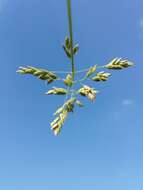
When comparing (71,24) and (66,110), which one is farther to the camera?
(66,110)

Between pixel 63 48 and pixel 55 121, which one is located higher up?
pixel 63 48

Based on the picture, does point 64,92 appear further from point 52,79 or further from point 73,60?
point 73,60

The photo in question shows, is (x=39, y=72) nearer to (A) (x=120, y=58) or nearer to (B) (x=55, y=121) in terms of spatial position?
(B) (x=55, y=121)

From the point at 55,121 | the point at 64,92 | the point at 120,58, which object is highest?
the point at 120,58

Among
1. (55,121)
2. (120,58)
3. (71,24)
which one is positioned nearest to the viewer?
(71,24)

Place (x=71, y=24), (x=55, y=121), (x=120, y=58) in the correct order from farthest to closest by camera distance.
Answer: (x=120, y=58), (x=55, y=121), (x=71, y=24)

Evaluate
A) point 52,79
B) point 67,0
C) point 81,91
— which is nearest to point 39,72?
point 52,79

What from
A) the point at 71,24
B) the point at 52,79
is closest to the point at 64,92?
the point at 52,79

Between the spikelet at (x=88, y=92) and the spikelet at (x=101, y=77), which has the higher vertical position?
the spikelet at (x=101, y=77)

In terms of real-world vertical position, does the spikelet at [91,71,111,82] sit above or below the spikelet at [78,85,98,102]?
above
